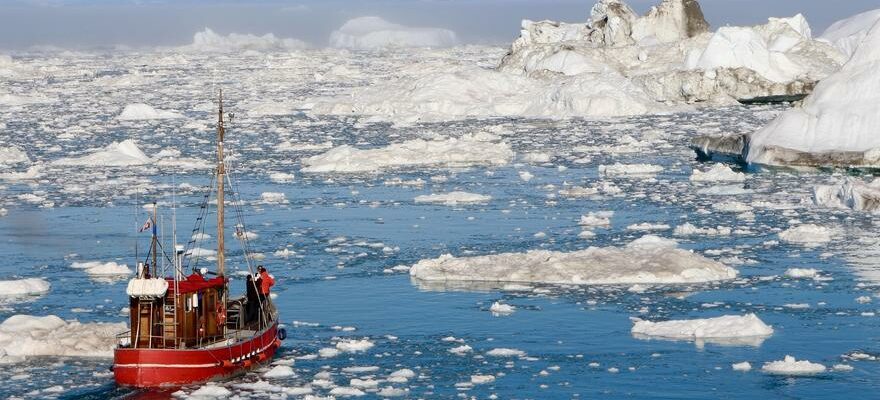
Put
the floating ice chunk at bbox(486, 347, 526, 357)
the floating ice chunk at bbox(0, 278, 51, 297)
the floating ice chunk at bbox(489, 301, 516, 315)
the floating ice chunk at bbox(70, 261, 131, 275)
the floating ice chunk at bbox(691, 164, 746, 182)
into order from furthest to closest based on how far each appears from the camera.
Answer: the floating ice chunk at bbox(691, 164, 746, 182) → the floating ice chunk at bbox(70, 261, 131, 275) → the floating ice chunk at bbox(0, 278, 51, 297) → the floating ice chunk at bbox(489, 301, 516, 315) → the floating ice chunk at bbox(486, 347, 526, 357)

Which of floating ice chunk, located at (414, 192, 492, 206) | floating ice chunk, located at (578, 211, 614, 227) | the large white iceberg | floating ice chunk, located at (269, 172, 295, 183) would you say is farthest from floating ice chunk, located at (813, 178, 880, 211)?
floating ice chunk, located at (269, 172, 295, 183)

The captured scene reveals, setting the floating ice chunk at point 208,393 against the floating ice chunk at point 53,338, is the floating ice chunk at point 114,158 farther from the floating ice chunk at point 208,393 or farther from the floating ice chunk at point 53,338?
the floating ice chunk at point 208,393

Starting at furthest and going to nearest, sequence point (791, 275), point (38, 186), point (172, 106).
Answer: point (172, 106) → point (38, 186) → point (791, 275)

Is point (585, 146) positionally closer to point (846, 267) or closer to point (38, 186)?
point (38, 186)

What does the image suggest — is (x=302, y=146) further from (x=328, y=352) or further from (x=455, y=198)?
(x=328, y=352)

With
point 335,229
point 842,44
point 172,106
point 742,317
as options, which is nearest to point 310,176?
point 335,229

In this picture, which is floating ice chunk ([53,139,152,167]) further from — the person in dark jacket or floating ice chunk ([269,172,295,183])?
the person in dark jacket
